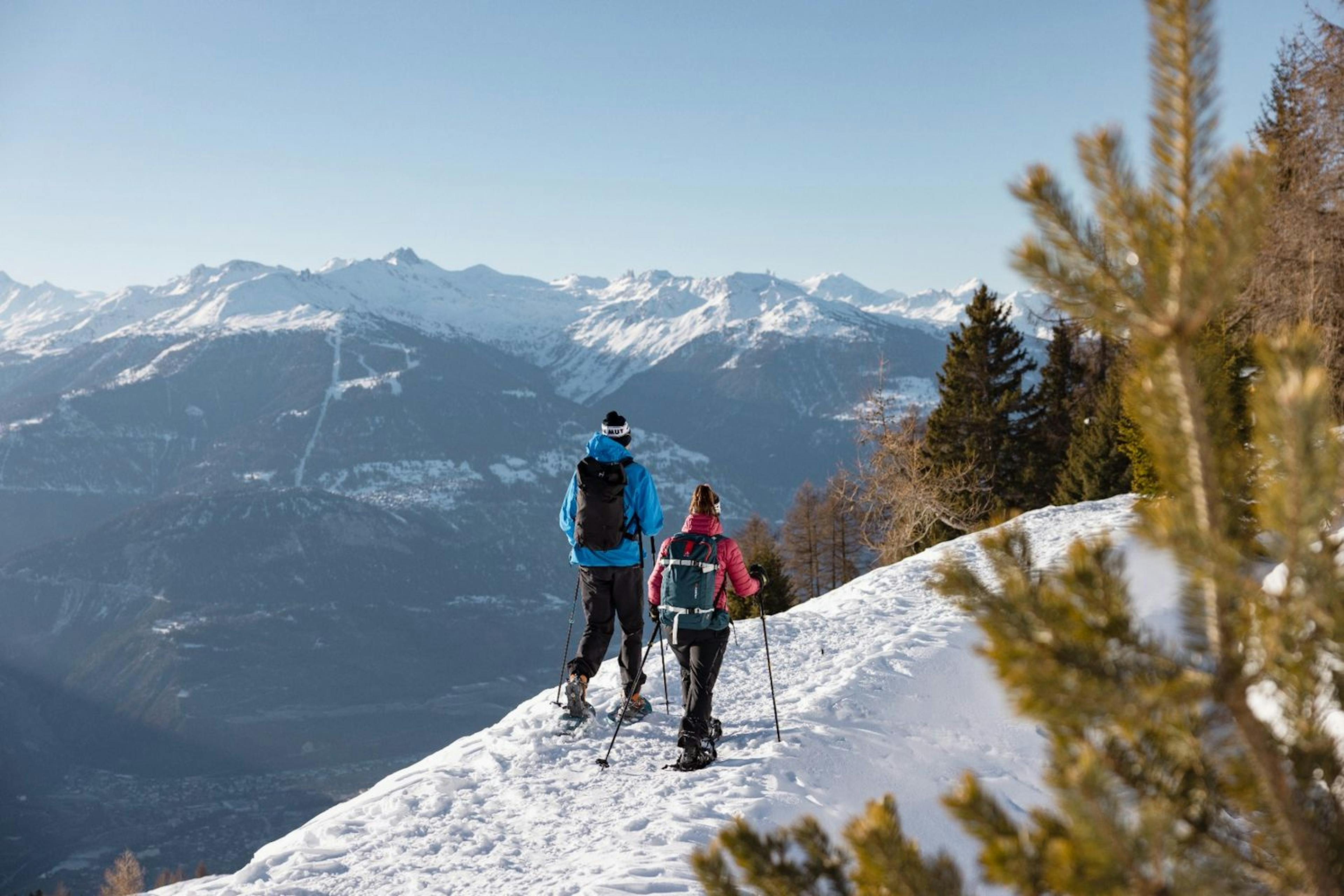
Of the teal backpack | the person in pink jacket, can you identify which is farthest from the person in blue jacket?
the teal backpack

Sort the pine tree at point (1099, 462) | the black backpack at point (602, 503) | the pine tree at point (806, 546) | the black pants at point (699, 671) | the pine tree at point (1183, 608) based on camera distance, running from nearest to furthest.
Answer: the pine tree at point (1183, 608)
the black pants at point (699, 671)
the black backpack at point (602, 503)
the pine tree at point (1099, 462)
the pine tree at point (806, 546)

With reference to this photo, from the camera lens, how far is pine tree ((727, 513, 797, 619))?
23.4 m

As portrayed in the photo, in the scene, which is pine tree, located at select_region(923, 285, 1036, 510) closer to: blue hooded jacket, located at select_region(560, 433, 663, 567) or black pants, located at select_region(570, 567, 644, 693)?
black pants, located at select_region(570, 567, 644, 693)

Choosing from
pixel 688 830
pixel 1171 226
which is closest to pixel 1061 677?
pixel 1171 226

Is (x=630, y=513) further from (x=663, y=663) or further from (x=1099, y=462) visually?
(x=1099, y=462)

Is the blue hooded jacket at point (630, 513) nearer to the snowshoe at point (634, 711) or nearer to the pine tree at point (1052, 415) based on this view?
the snowshoe at point (634, 711)

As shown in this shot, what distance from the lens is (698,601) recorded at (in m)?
7.55

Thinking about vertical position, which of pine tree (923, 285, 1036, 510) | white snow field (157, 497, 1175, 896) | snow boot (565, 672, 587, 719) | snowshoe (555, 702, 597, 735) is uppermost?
pine tree (923, 285, 1036, 510)

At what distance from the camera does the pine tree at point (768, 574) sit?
76.9 ft

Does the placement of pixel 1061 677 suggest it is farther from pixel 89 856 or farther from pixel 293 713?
pixel 293 713

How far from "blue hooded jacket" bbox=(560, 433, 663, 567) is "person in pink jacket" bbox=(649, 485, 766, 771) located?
30.1 inches

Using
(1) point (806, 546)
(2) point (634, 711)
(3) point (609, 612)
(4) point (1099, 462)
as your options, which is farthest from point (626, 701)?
(1) point (806, 546)

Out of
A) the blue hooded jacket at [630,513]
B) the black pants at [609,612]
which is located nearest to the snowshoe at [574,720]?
the black pants at [609,612]

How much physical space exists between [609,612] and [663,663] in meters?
1.29
